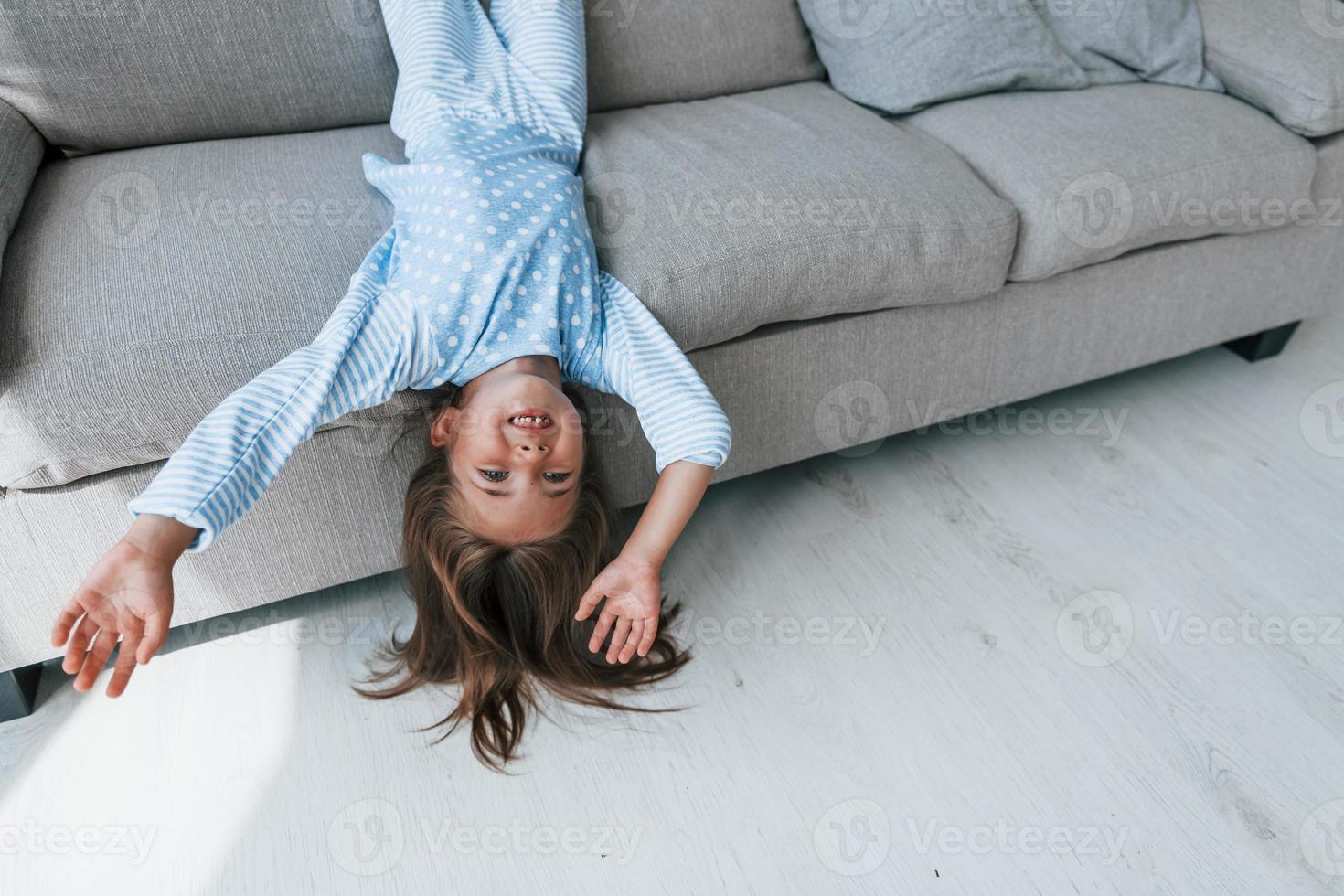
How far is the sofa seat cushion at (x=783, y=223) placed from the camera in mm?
1181

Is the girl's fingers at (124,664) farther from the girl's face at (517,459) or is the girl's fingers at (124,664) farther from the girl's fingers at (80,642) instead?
the girl's face at (517,459)

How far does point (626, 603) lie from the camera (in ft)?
3.36

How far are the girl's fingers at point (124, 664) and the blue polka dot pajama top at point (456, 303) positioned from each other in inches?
3.9

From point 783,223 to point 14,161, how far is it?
1.01 meters

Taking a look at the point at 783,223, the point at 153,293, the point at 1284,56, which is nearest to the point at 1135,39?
the point at 1284,56

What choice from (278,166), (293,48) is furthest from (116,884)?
(293,48)

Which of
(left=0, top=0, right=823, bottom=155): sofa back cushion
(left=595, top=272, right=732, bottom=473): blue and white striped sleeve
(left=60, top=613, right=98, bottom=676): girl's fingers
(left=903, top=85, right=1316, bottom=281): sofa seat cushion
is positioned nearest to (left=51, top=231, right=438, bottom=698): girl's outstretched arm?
(left=60, top=613, right=98, bottom=676): girl's fingers

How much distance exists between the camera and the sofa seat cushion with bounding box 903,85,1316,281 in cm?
136

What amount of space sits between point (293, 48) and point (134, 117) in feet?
0.82

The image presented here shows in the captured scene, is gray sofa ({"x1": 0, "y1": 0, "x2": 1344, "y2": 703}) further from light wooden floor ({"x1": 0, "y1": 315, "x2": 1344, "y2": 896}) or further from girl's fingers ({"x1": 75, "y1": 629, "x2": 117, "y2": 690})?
girl's fingers ({"x1": 75, "y1": 629, "x2": 117, "y2": 690})

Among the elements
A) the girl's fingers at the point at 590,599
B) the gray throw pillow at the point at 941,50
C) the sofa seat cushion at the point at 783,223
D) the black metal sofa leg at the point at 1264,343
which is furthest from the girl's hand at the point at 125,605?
the black metal sofa leg at the point at 1264,343

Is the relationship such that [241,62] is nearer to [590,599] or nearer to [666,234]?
[666,234]

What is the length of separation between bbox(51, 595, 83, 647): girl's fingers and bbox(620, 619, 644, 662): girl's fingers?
526mm

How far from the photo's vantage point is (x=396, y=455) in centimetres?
114
